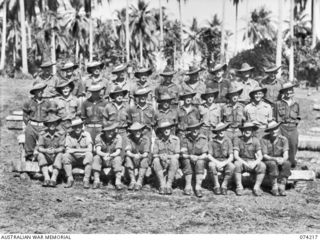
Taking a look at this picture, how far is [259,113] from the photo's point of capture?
8.02 metres

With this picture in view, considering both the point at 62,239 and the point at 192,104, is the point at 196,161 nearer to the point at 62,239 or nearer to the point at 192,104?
the point at 192,104

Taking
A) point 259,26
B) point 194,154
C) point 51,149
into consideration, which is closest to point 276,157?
point 194,154

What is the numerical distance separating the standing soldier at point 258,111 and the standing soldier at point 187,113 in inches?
32.2

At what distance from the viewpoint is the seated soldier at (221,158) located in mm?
7473

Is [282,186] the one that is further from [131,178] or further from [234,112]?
[131,178]

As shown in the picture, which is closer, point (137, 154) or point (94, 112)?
point (137, 154)

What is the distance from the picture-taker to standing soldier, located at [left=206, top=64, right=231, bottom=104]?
8.97m

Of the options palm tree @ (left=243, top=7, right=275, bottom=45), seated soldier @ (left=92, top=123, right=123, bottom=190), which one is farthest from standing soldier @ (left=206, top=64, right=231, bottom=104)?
palm tree @ (left=243, top=7, right=275, bottom=45)

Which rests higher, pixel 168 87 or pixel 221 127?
pixel 168 87

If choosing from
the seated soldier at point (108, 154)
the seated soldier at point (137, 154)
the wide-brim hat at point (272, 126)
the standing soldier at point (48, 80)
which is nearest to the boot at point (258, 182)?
the wide-brim hat at point (272, 126)

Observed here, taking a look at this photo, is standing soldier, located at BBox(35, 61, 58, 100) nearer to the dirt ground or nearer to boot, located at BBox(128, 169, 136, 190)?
the dirt ground

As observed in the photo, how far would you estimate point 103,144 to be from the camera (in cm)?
768

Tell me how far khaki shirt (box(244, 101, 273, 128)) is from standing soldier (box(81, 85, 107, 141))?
7.74 feet

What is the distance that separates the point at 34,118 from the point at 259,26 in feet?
172
